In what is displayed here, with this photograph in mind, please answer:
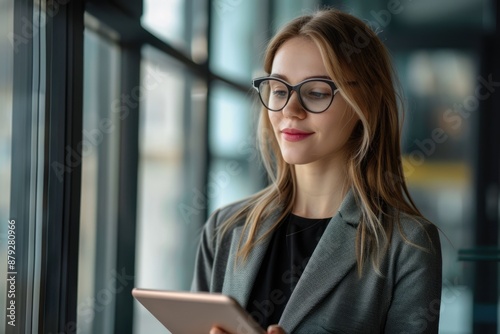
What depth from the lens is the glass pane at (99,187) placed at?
264cm

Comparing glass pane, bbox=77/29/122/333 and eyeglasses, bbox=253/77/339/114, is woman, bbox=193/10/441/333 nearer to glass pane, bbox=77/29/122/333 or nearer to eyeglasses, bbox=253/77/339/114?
eyeglasses, bbox=253/77/339/114

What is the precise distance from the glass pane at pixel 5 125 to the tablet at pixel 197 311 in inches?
23.4

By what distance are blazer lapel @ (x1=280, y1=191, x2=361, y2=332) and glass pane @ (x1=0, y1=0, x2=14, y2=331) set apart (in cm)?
78

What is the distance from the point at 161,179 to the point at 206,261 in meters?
1.75

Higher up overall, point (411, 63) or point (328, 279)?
point (411, 63)

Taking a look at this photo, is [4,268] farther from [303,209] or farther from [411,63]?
[411,63]

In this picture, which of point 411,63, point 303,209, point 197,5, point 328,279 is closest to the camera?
point 328,279

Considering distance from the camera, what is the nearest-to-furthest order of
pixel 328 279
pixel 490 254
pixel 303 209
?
1. pixel 328 279
2. pixel 303 209
3. pixel 490 254

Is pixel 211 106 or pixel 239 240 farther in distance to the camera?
pixel 211 106

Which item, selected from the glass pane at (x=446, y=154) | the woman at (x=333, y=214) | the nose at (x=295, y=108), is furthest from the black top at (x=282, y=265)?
the glass pane at (x=446, y=154)

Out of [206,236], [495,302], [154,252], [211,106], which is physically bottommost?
[495,302]

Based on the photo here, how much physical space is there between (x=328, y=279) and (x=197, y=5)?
272cm

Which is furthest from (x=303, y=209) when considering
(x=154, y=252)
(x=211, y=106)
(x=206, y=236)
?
(x=211, y=106)

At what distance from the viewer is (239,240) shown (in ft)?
5.80
